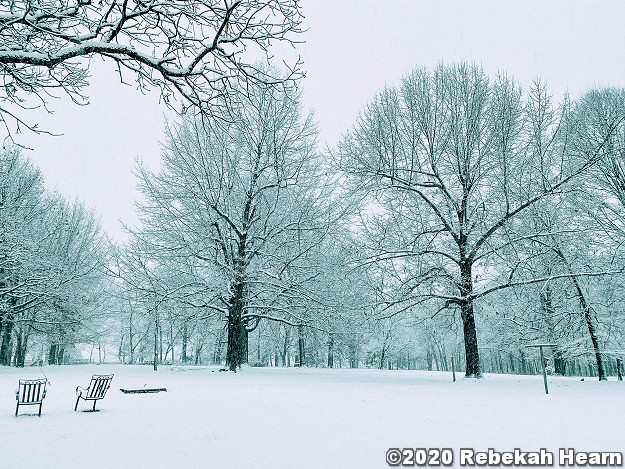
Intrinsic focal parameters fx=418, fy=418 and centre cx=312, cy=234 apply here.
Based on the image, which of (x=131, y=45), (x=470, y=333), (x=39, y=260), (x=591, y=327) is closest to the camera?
(x=131, y=45)

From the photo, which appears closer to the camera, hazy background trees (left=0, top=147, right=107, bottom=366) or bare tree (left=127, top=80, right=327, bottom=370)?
bare tree (left=127, top=80, right=327, bottom=370)

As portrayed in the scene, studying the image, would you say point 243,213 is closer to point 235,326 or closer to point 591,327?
point 235,326

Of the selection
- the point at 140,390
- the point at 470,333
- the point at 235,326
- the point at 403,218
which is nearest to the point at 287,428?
the point at 140,390

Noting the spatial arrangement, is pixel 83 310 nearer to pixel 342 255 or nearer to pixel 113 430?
pixel 342 255

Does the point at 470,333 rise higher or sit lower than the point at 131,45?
lower

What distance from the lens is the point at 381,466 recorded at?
4770mm

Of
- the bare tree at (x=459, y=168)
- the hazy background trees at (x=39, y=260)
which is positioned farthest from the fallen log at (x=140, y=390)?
the hazy background trees at (x=39, y=260)

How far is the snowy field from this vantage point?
201 inches

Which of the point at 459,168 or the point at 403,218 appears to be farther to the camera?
the point at 403,218

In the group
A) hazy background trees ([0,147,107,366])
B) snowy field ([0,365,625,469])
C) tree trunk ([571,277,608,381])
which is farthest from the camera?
hazy background trees ([0,147,107,366])

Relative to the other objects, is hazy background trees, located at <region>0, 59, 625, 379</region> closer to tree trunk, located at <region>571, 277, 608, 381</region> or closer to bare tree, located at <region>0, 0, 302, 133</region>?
tree trunk, located at <region>571, 277, 608, 381</region>

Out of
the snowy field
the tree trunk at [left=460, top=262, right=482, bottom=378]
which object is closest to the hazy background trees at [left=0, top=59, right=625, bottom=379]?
the tree trunk at [left=460, top=262, right=482, bottom=378]

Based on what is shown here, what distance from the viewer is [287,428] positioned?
6.65 m

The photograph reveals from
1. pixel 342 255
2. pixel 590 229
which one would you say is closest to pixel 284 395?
pixel 342 255
